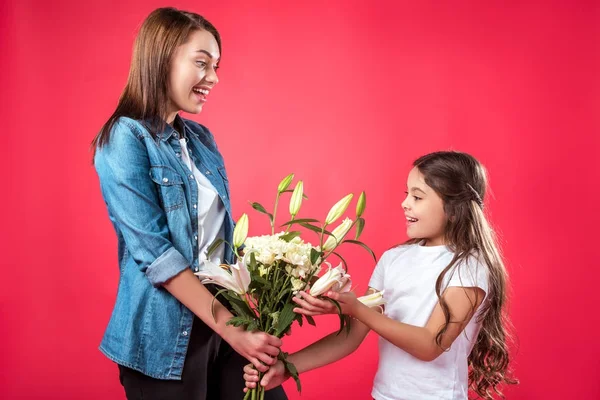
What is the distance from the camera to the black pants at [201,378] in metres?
1.68

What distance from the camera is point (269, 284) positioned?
152 cm

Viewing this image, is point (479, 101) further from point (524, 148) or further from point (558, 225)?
point (558, 225)

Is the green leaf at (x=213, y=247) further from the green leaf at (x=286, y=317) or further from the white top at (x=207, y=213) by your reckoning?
the green leaf at (x=286, y=317)

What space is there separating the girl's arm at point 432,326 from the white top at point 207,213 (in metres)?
0.43

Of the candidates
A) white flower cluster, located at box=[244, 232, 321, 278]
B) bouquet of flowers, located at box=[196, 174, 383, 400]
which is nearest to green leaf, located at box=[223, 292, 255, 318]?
bouquet of flowers, located at box=[196, 174, 383, 400]

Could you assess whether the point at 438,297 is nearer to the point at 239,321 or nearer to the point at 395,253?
the point at 395,253

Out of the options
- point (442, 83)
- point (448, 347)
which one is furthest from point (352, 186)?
point (448, 347)

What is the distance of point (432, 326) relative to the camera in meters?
1.83

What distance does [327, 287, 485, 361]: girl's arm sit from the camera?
1757 mm

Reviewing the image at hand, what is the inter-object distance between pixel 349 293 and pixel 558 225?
1844 millimetres

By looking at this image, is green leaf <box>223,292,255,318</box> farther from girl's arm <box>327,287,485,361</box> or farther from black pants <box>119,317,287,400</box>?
girl's arm <box>327,287,485,361</box>

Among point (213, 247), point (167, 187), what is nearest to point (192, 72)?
point (167, 187)

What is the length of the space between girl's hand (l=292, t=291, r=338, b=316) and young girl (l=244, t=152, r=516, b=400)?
234mm

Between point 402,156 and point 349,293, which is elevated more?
point 402,156
